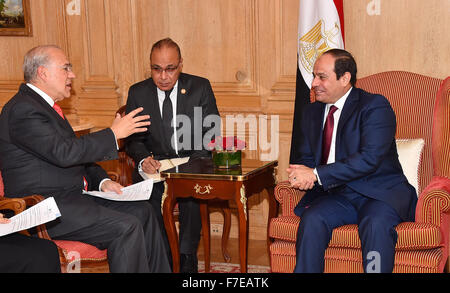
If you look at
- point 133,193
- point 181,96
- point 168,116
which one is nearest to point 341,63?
point 181,96

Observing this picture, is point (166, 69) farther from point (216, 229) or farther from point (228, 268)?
point (216, 229)

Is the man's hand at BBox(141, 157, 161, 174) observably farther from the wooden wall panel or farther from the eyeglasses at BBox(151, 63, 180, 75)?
the wooden wall panel

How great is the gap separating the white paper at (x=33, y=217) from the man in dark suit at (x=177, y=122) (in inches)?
50.0

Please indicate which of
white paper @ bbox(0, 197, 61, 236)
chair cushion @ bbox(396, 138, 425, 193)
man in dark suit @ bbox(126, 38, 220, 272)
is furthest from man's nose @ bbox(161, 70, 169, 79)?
chair cushion @ bbox(396, 138, 425, 193)

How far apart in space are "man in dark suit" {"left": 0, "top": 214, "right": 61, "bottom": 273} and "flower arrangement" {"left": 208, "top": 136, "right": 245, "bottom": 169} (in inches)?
46.8

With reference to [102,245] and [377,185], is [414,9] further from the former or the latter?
[102,245]

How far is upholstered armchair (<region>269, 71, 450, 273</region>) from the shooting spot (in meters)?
3.24

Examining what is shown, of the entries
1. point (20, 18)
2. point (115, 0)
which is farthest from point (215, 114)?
point (20, 18)

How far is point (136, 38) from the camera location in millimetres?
5230

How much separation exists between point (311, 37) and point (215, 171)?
139cm

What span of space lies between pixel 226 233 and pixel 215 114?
3.19 ft

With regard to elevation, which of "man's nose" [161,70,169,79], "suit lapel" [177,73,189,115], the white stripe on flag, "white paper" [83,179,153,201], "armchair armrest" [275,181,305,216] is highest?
the white stripe on flag

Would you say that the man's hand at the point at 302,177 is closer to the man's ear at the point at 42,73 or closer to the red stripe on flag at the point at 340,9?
the red stripe on flag at the point at 340,9

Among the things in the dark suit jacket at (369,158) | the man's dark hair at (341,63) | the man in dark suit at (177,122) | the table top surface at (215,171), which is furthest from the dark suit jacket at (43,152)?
the man's dark hair at (341,63)
